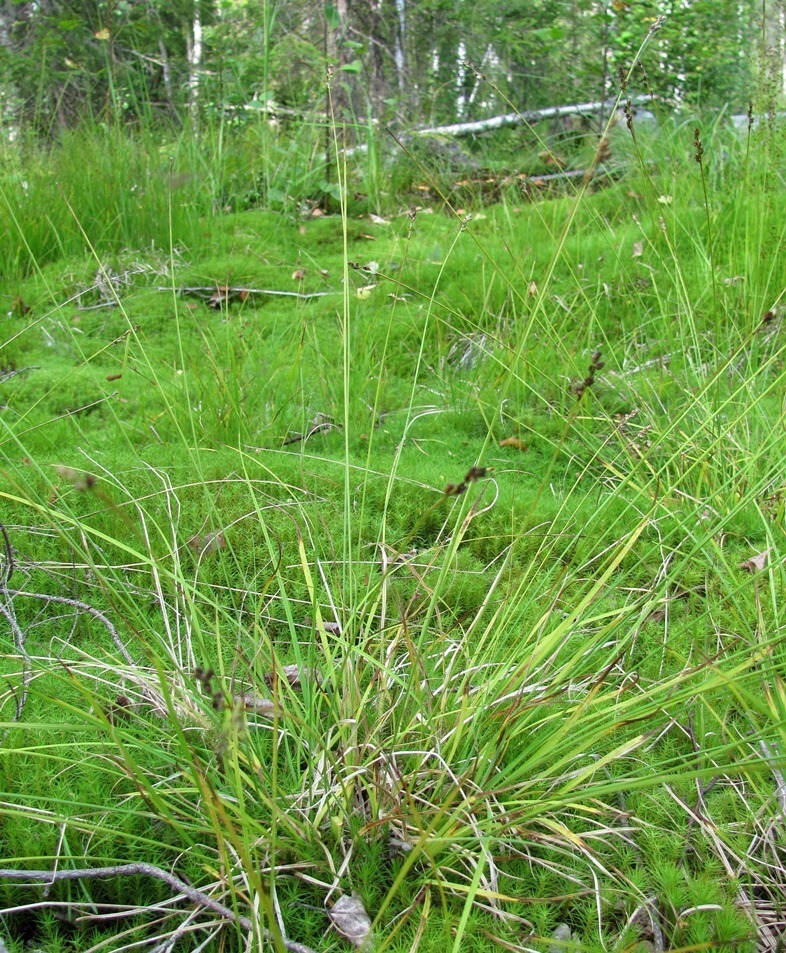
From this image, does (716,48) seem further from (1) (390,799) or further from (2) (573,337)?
(1) (390,799)

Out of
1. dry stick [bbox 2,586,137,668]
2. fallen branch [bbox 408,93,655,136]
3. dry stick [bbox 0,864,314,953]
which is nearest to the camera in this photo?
dry stick [bbox 0,864,314,953]

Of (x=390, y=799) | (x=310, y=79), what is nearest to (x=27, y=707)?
(x=390, y=799)

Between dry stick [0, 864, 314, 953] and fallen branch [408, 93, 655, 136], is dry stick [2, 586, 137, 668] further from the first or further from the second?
fallen branch [408, 93, 655, 136]

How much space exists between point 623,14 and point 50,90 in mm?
5736

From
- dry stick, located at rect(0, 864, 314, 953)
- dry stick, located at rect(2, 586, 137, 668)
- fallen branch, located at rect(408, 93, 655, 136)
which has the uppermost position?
fallen branch, located at rect(408, 93, 655, 136)

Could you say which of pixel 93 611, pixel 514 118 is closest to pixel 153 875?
pixel 93 611

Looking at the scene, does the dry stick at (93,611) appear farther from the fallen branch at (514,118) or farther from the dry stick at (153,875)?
the fallen branch at (514,118)

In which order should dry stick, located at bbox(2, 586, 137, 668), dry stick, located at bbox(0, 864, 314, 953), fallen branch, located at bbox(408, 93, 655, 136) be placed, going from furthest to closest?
1. fallen branch, located at bbox(408, 93, 655, 136)
2. dry stick, located at bbox(2, 586, 137, 668)
3. dry stick, located at bbox(0, 864, 314, 953)

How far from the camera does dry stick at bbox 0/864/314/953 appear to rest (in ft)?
3.50

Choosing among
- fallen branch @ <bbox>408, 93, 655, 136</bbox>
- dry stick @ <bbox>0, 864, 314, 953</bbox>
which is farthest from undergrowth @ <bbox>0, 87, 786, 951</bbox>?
fallen branch @ <bbox>408, 93, 655, 136</bbox>

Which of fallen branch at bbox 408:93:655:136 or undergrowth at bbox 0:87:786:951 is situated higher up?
fallen branch at bbox 408:93:655:136

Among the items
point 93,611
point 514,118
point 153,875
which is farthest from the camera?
point 514,118

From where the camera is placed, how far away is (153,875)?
3.67 feet

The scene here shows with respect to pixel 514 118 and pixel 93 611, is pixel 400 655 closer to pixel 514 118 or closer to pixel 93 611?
pixel 93 611
